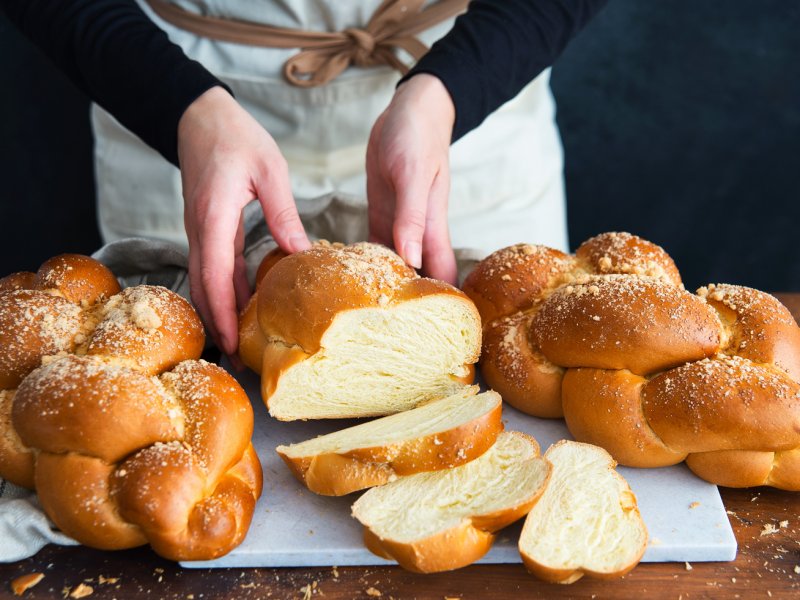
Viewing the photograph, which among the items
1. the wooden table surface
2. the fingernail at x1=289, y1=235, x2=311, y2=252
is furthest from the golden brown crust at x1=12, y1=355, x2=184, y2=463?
the fingernail at x1=289, y1=235, x2=311, y2=252

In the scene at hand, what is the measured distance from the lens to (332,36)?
2219 mm

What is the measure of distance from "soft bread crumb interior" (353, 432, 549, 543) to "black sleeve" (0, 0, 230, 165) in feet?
3.48

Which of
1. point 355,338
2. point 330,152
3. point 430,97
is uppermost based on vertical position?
Result: point 430,97

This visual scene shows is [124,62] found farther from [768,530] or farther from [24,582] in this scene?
[768,530]

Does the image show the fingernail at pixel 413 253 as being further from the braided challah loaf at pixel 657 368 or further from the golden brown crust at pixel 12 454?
the golden brown crust at pixel 12 454

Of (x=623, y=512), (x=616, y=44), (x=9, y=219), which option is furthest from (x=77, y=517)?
(x=616, y=44)

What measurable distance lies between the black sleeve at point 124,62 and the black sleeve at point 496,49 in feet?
1.91

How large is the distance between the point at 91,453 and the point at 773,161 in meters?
3.49

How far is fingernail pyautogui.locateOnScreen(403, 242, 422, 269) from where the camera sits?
1768 mm

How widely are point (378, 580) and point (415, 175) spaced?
0.93m

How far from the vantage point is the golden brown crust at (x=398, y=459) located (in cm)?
135

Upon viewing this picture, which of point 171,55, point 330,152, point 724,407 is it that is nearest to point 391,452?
point 724,407

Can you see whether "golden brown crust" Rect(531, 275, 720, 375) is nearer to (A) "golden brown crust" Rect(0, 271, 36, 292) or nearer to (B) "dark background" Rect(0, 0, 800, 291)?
(A) "golden brown crust" Rect(0, 271, 36, 292)

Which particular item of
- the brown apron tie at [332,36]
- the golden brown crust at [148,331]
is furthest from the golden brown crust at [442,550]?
the brown apron tie at [332,36]
